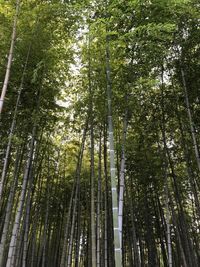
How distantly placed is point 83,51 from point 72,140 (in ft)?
11.7

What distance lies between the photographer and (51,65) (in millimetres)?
5160

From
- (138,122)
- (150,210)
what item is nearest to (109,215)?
(150,210)

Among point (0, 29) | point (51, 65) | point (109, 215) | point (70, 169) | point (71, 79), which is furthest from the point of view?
point (70, 169)

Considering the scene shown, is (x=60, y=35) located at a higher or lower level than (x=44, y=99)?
higher

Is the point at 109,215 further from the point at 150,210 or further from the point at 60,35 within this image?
the point at 60,35

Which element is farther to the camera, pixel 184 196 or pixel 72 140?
pixel 184 196

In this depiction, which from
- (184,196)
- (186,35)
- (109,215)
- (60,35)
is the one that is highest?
(186,35)

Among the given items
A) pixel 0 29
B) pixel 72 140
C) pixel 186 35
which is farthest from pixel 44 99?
pixel 186 35

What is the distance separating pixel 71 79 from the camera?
682 cm

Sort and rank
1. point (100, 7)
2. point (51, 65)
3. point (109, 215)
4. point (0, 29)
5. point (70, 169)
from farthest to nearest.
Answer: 1. point (70, 169)
2. point (109, 215)
3. point (51, 65)
4. point (0, 29)
5. point (100, 7)

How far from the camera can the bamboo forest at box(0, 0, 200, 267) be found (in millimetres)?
4137

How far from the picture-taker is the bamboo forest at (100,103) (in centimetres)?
414

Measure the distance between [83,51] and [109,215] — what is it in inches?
187

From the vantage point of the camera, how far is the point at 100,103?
5.36 metres
